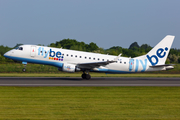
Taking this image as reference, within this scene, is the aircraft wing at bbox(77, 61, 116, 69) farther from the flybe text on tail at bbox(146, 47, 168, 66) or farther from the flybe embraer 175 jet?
the flybe text on tail at bbox(146, 47, 168, 66)

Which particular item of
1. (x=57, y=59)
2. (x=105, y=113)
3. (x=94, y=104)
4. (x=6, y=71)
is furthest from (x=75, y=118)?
(x=6, y=71)

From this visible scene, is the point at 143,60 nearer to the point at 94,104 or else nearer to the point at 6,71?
the point at 94,104

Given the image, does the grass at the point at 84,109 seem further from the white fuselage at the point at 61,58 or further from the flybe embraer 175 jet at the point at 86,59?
the white fuselage at the point at 61,58

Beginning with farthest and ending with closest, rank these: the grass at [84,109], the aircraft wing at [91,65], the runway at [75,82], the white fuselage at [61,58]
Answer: the white fuselage at [61,58], the aircraft wing at [91,65], the runway at [75,82], the grass at [84,109]

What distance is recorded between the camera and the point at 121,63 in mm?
34656

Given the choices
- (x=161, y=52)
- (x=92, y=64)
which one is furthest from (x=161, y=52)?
(x=92, y=64)

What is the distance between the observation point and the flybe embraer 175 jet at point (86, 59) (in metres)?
32.0

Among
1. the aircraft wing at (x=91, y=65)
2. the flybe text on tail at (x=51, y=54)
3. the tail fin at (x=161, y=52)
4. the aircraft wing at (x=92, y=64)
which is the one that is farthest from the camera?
the tail fin at (x=161, y=52)

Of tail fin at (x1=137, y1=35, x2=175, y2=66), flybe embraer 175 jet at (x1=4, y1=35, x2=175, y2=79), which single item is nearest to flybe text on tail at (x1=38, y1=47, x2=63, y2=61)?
flybe embraer 175 jet at (x1=4, y1=35, x2=175, y2=79)

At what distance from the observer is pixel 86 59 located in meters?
33.5

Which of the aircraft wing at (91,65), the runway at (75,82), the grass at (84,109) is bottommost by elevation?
the grass at (84,109)

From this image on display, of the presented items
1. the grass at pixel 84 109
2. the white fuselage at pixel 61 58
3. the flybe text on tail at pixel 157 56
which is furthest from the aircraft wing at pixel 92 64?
the grass at pixel 84 109

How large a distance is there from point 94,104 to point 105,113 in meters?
2.32

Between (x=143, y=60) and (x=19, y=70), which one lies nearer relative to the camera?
(x=143, y=60)
